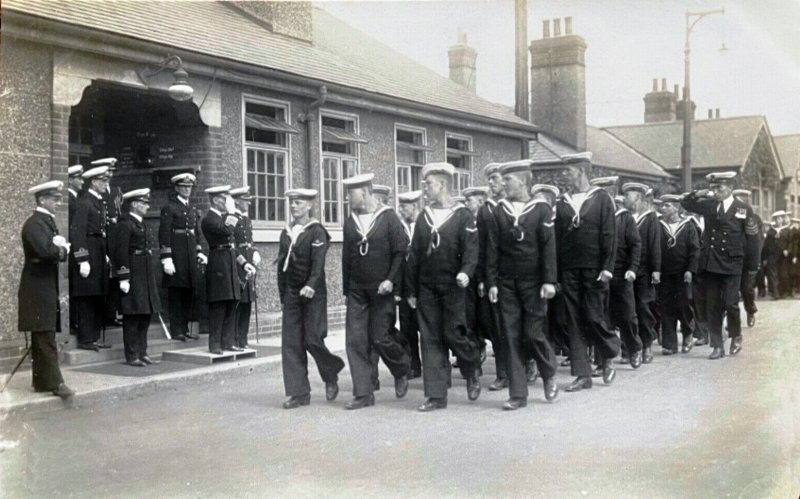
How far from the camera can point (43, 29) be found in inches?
359

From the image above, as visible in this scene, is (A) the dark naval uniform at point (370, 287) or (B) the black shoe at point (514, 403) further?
(A) the dark naval uniform at point (370, 287)

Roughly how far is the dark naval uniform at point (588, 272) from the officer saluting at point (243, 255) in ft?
12.9

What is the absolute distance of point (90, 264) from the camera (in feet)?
31.6

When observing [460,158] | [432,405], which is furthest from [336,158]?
[432,405]

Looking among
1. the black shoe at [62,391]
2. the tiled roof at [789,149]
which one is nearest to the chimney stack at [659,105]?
the tiled roof at [789,149]

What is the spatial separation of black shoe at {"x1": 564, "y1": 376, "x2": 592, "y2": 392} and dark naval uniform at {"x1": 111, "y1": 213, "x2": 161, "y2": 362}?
469 cm

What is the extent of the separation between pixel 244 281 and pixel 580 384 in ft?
13.9

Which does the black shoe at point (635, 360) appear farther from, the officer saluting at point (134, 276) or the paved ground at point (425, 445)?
the officer saluting at point (134, 276)

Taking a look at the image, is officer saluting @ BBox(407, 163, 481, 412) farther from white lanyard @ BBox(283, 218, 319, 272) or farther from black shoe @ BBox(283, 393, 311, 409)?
black shoe @ BBox(283, 393, 311, 409)

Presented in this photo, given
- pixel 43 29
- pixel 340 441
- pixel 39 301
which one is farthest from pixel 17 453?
pixel 43 29

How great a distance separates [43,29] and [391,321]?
4947mm

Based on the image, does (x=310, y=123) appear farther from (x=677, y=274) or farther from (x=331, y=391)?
(x=331, y=391)

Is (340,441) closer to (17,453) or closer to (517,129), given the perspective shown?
(17,453)

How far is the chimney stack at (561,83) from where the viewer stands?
92.2ft
